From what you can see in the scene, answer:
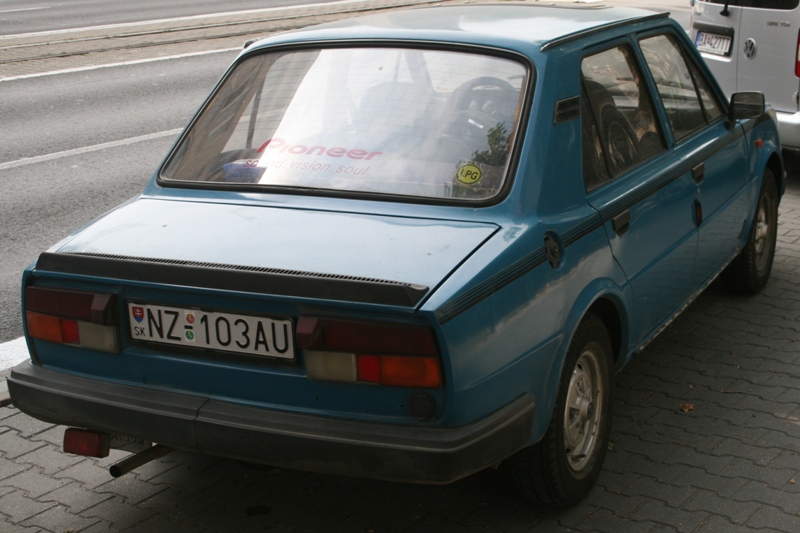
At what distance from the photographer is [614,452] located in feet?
14.4

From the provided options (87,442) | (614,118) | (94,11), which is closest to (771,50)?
(614,118)

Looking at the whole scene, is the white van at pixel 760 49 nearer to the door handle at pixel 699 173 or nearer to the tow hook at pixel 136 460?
the door handle at pixel 699 173

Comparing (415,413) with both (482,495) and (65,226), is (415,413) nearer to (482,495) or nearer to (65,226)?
(482,495)

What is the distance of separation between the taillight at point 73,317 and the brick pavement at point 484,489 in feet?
2.53

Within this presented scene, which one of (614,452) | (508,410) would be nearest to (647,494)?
(614,452)

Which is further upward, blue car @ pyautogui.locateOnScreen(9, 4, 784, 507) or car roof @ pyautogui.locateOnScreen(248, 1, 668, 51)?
car roof @ pyautogui.locateOnScreen(248, 1, 668, 51)

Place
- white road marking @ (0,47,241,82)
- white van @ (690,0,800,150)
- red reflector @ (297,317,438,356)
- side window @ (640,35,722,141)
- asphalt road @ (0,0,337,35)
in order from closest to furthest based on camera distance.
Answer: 1. red reflector @ (297,317,438,356)
2. side window @ (640,35,722,141)
3. white van @ (690,0,800,150)
4. white road marking @ (0,47,241,82)
5. asphalt road @ (0,0,337,35)

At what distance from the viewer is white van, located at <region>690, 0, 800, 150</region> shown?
28.3 feet

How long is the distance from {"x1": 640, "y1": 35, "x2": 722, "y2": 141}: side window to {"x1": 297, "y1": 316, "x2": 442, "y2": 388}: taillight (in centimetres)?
220

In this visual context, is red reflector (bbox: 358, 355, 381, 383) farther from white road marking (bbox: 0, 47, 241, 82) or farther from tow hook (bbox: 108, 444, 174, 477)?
white road marking (bbox: 0, 47, 241, 82)

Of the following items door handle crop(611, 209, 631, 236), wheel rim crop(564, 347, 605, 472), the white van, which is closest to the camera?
wheel rim crop(564, 347, 605, 472)

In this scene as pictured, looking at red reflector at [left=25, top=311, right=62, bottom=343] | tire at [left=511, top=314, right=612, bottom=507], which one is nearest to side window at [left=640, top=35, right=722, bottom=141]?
tire at [left=511, top=314, right=612, bottom=507]

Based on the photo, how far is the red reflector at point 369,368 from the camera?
3150 mm

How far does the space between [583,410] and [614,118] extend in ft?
3.97
